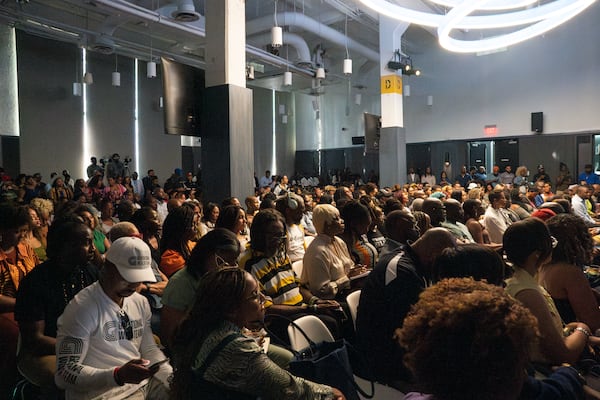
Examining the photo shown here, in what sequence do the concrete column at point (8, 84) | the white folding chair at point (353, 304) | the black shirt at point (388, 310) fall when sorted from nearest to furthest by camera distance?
the black shirt at point (388, 310) < the white folding chair at point (353, 304) < the concrete column at point (8, 84)

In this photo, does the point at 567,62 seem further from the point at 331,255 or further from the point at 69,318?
the point at 69,318

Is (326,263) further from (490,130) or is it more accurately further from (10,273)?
(490,130)

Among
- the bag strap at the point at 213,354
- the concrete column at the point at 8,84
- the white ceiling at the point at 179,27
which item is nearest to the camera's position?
the bag strap at the point at 213,354

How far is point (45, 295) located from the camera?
7.06 ft

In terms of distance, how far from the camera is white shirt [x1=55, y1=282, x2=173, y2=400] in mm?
1782

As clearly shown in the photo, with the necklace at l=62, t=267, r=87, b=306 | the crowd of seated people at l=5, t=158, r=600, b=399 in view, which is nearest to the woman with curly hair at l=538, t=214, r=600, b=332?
the crowd of seated people at l=5, t=158, r=600, b=399

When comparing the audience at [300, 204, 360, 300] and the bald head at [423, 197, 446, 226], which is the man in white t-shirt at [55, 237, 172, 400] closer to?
the audience at [300, 204, 360, 300]

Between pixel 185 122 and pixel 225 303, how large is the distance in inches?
214

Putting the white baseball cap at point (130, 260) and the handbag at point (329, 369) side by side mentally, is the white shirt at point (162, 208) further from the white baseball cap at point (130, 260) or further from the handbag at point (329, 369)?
the handbag at point (329, 369)

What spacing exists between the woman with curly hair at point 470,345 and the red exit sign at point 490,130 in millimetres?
14835

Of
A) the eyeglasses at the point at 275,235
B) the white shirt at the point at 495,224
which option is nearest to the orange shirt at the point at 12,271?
the eyeglasses at the point at 275,235

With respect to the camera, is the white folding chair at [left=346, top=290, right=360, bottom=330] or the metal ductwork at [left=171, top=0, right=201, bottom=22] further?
the metal ductwork at [left=171, top=0, right=201, bottom=22]

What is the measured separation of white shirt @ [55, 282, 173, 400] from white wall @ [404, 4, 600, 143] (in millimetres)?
14390

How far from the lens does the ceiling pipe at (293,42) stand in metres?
12.2
